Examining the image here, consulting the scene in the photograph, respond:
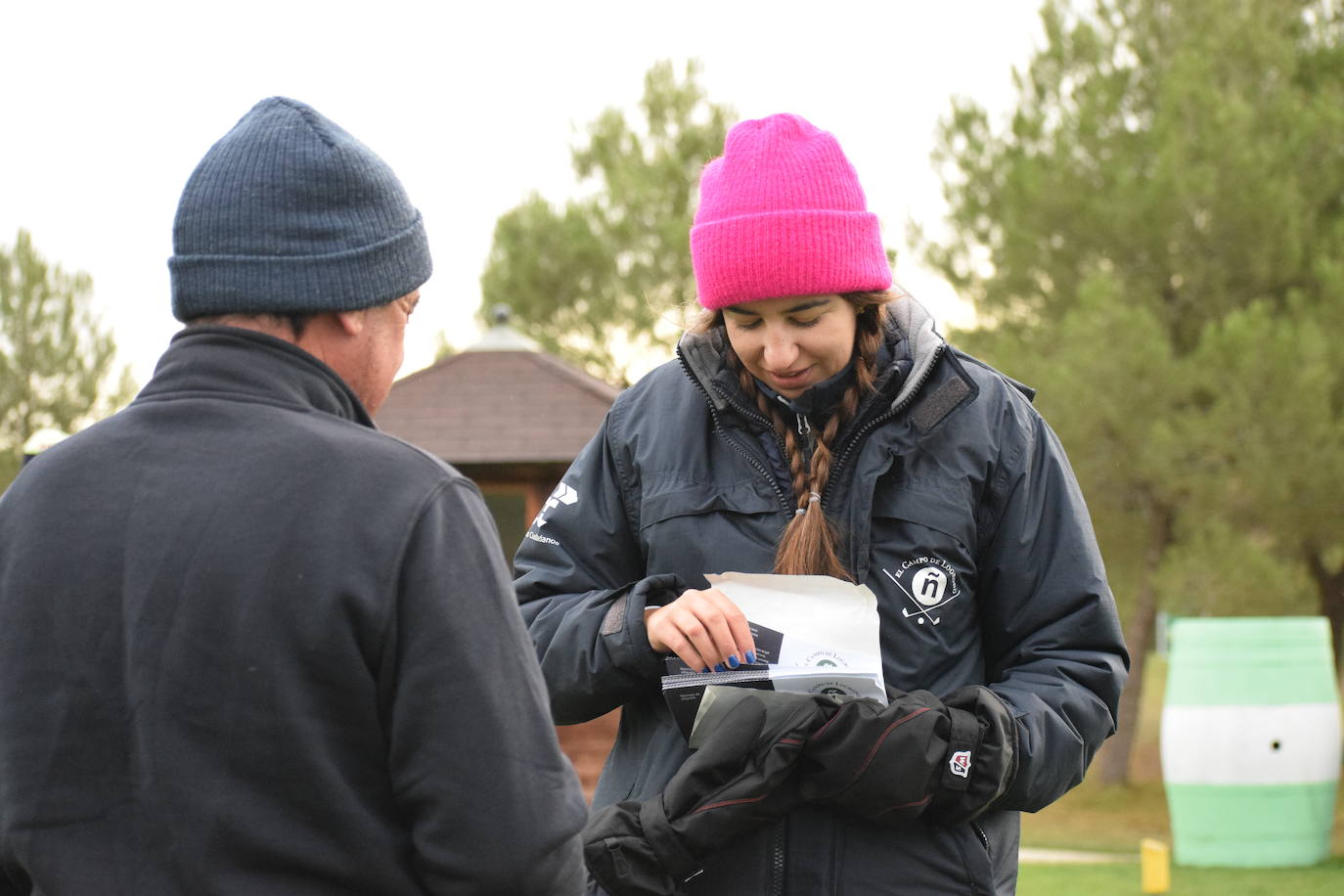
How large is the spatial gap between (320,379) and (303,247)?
0.14 m

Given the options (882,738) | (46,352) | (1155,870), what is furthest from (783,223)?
(46,352)

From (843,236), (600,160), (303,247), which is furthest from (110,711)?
(600,160)

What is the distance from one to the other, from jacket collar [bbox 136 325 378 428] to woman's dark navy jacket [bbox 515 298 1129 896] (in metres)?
0.70

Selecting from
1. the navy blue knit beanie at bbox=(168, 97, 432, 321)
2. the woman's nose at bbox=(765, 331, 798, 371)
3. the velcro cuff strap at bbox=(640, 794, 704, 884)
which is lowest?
the velcro cuff strap at bbox=(640, 794, 704, 884)

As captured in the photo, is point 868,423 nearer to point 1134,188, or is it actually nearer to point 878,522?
point 878,522

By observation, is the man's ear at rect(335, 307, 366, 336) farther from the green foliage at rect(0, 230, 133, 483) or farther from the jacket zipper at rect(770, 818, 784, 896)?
the green foliage at rect(0, 230, 133, 483)

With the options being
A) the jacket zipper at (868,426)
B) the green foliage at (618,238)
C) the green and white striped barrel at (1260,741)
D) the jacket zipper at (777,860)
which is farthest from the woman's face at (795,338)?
the green foliage at (618,238)

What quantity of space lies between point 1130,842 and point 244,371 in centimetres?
1427

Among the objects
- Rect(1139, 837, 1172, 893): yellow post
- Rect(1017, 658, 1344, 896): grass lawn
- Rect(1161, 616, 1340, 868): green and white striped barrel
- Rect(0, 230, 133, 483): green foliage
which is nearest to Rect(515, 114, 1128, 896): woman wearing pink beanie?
Rect(1139, 837, 1172, 893): yellow post

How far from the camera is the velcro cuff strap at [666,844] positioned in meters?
2.02

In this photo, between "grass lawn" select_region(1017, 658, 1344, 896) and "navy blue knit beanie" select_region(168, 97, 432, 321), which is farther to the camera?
"grass lawn" select_region(1017, 658, 1344, 896)

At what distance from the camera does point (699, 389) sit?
7.56ft

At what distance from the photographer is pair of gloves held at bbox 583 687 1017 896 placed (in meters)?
1.96

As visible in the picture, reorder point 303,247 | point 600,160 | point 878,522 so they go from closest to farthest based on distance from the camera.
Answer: point 303,247 < point 878,522 < point 600,160
